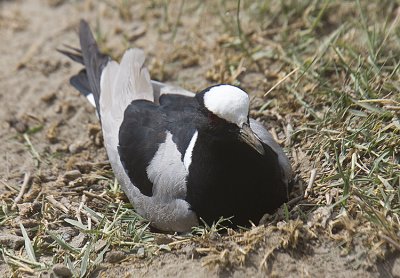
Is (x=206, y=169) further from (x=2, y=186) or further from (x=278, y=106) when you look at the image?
(x=2, y=186)

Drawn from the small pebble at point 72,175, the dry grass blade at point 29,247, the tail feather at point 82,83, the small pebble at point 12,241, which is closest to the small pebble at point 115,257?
the dry grass blade at point 29,247

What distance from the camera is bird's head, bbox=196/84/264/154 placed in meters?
4.55

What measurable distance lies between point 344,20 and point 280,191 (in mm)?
2418

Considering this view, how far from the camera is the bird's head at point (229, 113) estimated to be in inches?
179

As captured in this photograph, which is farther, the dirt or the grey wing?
the grey wing

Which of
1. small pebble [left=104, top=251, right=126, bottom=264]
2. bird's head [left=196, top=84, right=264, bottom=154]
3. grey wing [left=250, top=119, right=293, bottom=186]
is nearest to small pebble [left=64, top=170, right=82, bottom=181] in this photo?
small pebble [left=104, top=251, right=126, bottom=264]

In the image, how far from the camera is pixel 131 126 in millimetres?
5496

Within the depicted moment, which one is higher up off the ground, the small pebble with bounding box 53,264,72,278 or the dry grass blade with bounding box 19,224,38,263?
the small pebble with bounding box 53,264,72,278

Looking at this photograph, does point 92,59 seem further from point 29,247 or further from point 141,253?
point 141,253

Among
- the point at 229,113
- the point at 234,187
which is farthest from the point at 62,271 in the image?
the point at 229,113

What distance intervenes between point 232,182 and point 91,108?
2317 millimetres

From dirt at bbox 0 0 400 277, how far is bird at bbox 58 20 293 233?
37cm

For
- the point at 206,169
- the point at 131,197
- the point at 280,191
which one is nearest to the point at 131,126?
the point at 131,197

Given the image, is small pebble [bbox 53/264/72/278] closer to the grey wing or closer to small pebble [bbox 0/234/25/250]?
small pebble [bbox 0/234/25/250]
